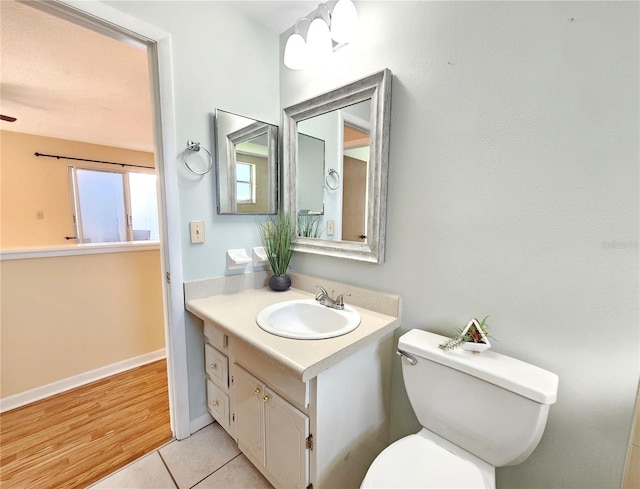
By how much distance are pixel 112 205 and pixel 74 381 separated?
3410mm

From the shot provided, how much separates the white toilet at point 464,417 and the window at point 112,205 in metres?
4.47

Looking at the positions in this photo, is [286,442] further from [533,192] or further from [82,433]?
[82,433]

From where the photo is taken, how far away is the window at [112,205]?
4.13m

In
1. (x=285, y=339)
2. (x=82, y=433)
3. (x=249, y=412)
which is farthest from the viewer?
(x=82, y=433)

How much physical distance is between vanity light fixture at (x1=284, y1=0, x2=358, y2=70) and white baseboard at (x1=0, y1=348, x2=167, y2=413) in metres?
2.50

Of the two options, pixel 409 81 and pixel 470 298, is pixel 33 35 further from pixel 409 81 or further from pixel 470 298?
pixel 470 298

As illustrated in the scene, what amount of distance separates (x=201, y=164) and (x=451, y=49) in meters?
1.22

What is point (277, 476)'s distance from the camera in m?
1.09

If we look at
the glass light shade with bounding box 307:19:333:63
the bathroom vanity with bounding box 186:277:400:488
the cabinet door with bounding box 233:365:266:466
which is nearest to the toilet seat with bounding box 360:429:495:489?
the bathroom vanity with bounding box 186:277:400:488

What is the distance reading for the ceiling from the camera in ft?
4.60

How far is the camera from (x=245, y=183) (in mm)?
1562

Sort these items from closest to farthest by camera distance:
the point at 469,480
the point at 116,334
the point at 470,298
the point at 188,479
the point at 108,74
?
the point at 469,480 < the point at 470,298 < the point at 188,479 < the point at 108,74 < the point at 116,334

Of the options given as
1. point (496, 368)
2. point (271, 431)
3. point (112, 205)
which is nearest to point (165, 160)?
point (271, 431)

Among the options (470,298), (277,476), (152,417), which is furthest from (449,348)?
(152,417)
